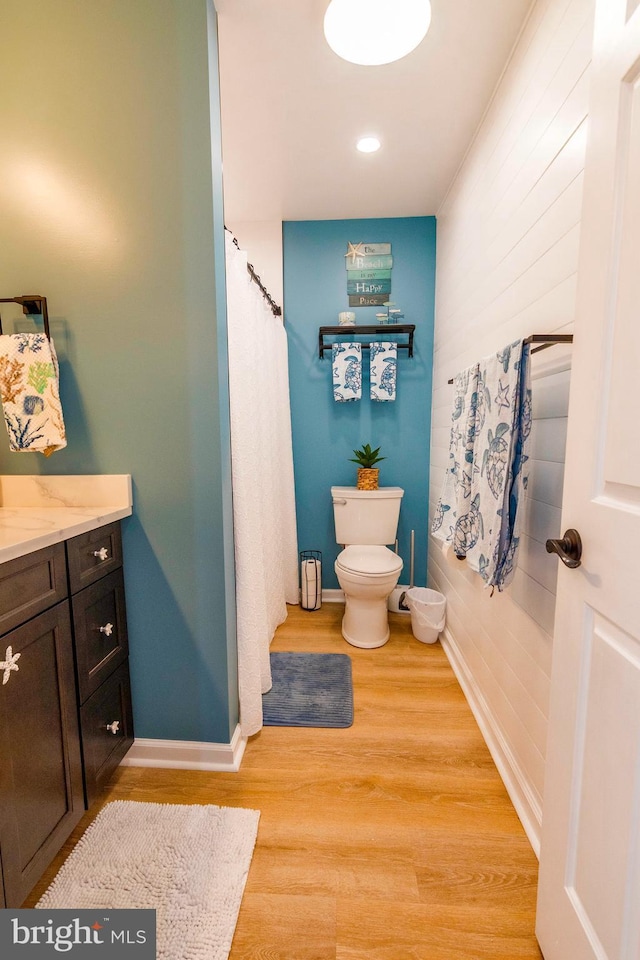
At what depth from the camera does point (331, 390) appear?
2705mm

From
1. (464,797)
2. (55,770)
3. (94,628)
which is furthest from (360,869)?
(94,628)

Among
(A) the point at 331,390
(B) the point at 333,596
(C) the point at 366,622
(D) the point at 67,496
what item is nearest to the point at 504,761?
(C) the point at 366,622

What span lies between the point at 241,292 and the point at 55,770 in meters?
1.59

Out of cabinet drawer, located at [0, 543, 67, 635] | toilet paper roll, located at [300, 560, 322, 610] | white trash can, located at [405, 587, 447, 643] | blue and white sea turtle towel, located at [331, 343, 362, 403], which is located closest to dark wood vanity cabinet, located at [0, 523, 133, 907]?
cabinet drawer, located at [0, 543, 67, 635]

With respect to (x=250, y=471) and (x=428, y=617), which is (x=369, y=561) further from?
(x=250, y=471)

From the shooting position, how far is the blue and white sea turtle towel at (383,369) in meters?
2.54

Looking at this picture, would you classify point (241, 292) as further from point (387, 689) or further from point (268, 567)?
point (387, 689)

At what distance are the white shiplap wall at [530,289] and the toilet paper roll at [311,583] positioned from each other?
3.42 ft

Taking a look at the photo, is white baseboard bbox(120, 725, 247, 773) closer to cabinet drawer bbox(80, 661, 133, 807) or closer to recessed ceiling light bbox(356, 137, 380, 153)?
cabinet drawer bbox(80, 661, 133, 807)

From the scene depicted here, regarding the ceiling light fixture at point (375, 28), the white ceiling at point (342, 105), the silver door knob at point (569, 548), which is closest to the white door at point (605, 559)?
the silver door knob at point (569, 548)

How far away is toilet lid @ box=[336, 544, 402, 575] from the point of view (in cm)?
211

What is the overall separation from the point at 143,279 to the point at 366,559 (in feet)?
5.47

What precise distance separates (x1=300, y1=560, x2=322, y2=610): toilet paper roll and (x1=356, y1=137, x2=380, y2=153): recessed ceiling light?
88.1 inches

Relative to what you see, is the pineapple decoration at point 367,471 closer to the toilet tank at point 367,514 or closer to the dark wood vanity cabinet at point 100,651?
the toilet tank at point 367,514
